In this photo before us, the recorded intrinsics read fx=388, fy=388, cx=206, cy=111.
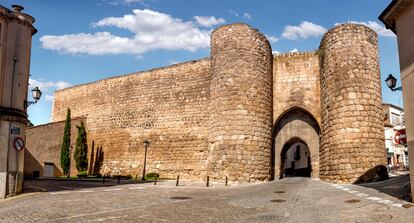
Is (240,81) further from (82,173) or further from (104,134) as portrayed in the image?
(82,173)

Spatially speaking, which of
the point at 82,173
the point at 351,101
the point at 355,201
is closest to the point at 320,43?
the point at 351,101

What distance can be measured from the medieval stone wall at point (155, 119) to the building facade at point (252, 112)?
64 millimetres

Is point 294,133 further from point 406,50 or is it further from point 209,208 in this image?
point 209,208

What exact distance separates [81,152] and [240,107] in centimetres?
1400

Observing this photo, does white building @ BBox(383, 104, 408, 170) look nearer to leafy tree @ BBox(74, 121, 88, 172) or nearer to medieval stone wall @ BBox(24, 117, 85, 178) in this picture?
leafy tree @ BBox(74, 121, 88, 172)

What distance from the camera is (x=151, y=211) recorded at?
902 cm

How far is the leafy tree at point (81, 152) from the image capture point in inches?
1075

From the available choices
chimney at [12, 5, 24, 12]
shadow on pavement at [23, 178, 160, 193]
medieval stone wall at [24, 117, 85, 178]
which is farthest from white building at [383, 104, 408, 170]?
chimney at [12, 5, 24, 12]

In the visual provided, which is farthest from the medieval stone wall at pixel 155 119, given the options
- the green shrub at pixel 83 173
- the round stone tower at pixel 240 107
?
the round stone tower at pixel 240 107

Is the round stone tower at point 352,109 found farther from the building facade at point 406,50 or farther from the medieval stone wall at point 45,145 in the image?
the medieval stone wall at point 45,145

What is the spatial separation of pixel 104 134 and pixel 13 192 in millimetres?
14618

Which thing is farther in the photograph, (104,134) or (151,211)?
(104,134)

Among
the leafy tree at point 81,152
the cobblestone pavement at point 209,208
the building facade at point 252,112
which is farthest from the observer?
the leafy tree at point 81,152

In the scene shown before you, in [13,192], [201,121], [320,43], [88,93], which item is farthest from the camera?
[88,93]
